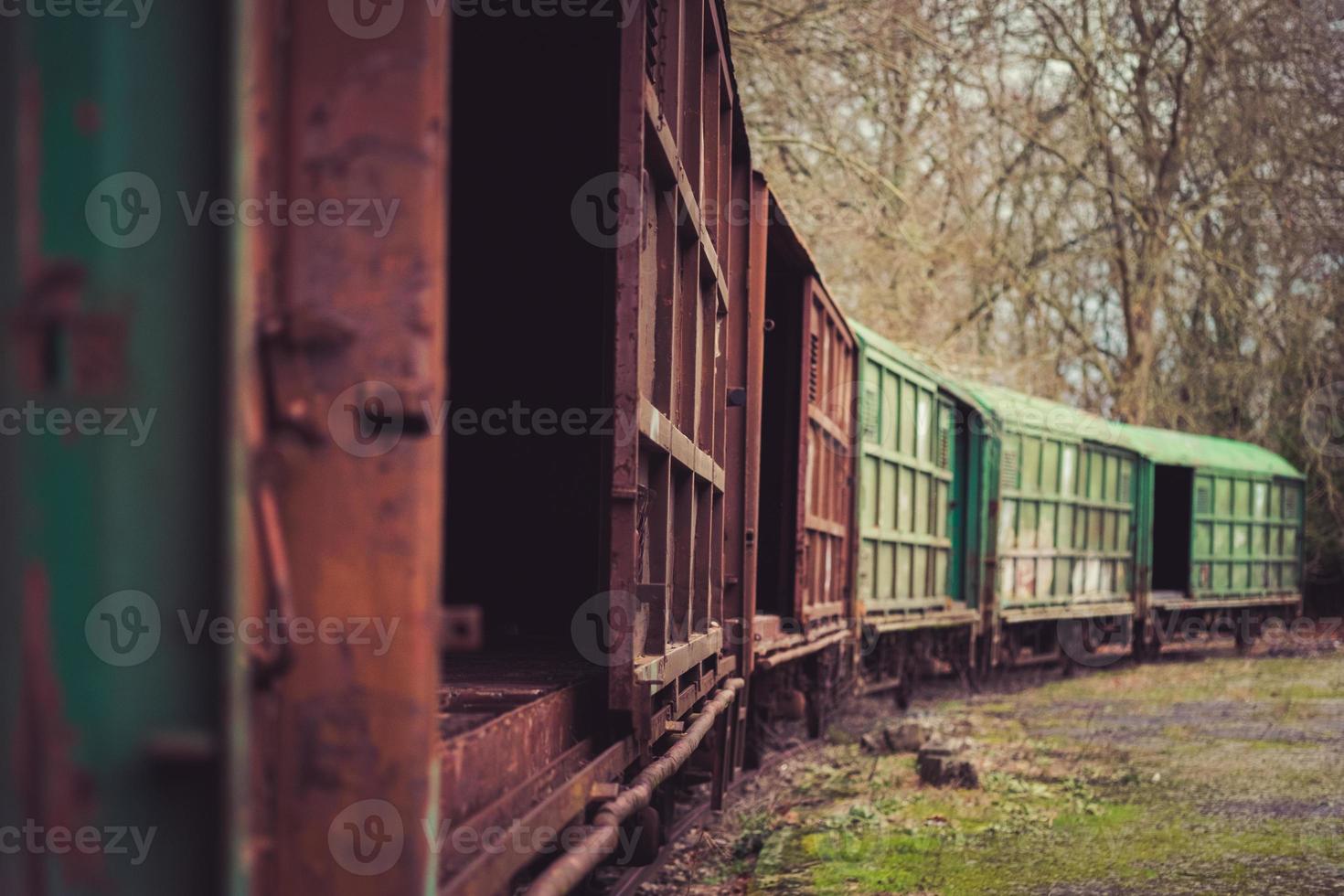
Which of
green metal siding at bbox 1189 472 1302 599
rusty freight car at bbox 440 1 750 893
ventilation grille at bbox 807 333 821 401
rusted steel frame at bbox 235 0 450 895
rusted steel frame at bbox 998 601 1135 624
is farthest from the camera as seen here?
green metal siding at bbox 1189 472 1302 599

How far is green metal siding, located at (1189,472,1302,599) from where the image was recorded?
20547mm

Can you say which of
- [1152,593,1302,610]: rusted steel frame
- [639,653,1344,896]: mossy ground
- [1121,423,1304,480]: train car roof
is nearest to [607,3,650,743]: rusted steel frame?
[639,653,1344,896]: mossy ground

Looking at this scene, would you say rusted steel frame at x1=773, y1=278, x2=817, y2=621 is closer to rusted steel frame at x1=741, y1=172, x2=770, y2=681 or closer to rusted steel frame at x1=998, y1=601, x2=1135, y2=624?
rusted steel frame at x1=741, y1=172, x2=770, y2=681

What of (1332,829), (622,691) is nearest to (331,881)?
(622,691)

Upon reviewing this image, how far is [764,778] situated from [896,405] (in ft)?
13.1

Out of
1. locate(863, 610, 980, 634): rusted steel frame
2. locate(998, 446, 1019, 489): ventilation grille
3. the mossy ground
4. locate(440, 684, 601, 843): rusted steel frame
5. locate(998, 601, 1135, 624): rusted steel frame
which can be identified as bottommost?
the mossy ground

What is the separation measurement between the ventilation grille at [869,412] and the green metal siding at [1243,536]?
11426 millimetres

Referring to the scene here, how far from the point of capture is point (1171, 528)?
22.0 m

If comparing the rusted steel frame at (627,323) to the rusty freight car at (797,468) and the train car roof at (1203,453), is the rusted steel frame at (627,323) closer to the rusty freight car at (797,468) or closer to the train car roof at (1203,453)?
the rusty freight car at (797,468)

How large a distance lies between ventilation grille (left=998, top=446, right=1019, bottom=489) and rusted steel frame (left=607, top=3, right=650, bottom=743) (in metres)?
11.7

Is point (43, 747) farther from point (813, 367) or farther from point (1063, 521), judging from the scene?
point (1063, 521)

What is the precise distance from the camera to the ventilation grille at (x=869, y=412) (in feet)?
34.2

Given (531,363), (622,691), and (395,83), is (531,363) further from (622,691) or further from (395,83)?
(395,83)

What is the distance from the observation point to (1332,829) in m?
7.43
